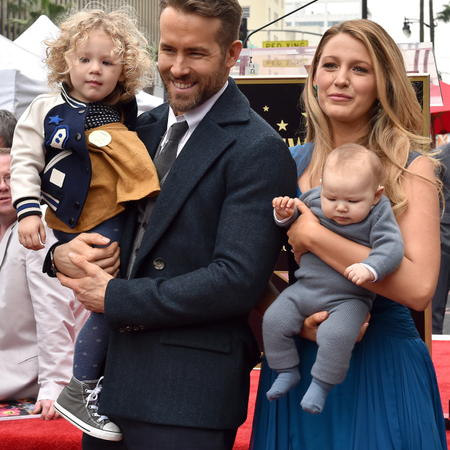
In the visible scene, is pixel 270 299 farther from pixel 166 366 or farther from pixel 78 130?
pixel 78 130

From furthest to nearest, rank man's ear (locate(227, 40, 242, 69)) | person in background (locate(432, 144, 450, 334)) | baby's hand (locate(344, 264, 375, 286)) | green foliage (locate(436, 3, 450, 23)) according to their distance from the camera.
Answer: green foliage (locate(436, 3, 450, 23)) < person in background (locate(432, 144, 450, 334)) < man's ear (locate(227, 40, 242, 69)) < baby's hand (locate(344, 264, 375, 286))

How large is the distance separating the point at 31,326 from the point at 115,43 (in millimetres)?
1889

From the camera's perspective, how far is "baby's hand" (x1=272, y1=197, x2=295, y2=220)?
6.23ft

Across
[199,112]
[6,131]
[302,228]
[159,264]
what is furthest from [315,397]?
[6,131]

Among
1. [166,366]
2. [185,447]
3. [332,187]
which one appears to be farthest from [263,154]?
[185,447]

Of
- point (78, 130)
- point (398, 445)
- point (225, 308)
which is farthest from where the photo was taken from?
point (78, 130)

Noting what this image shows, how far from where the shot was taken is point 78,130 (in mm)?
2232

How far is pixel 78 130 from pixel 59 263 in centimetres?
49

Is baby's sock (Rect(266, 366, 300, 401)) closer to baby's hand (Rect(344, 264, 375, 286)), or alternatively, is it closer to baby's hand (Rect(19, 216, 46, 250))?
baby's hand (Rect(344, 264, 375, 286))

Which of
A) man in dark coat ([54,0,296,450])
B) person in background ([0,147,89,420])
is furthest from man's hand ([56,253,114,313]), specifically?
person in background ([0,147,89,420])

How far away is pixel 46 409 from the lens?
331cm

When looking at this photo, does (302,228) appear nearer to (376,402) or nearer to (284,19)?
(376,402)

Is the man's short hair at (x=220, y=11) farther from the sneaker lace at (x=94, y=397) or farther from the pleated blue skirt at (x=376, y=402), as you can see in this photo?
the sneaker lace at (x=94, y=397)

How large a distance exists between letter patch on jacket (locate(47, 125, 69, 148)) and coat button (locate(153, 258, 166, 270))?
61 centimetres
